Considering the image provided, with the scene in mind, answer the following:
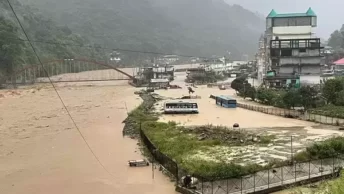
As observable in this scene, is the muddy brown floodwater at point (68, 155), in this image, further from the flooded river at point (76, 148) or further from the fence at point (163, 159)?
the fence at point (163, 159)

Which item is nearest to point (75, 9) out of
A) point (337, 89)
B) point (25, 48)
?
point (25, 48)

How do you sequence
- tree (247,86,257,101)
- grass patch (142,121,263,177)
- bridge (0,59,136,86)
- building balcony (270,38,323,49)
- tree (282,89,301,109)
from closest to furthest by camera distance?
grass patch (142,121,263,177), tree (282,89,301,109), tree (247,86,257,101), building balcony (270,38,323,49), bridge (0,59,136,86)

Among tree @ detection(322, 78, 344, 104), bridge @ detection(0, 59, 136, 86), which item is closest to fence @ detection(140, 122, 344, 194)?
tree @ detection(322, 78, 344, 104)

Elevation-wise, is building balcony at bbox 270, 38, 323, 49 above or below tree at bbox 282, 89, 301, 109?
above

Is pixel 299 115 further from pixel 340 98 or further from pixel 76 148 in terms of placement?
pixel 76 148

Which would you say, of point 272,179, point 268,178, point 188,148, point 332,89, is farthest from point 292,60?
point 268,178

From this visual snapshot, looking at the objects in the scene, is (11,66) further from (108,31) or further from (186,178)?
(108,31)

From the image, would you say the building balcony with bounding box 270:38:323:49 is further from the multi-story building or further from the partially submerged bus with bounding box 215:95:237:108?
the partially submerged bus with bounding box 215:95:237:108

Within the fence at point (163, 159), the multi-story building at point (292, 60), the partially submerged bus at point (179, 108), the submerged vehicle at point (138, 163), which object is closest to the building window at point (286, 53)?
the multi-story building at point (292, 60)
